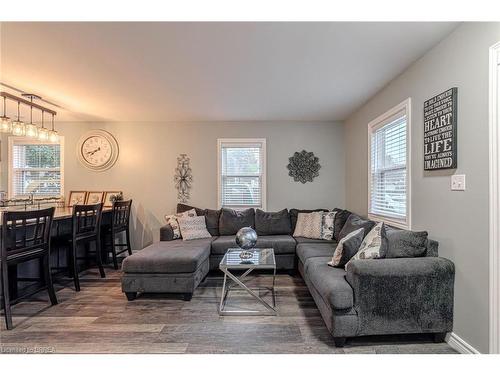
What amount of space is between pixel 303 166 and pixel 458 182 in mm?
2894

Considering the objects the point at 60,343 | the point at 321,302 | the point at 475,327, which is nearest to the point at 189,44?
the point at 321,302

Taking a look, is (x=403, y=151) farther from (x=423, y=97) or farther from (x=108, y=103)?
(x=108, y=103)

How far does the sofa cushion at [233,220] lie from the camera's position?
446 centimetres

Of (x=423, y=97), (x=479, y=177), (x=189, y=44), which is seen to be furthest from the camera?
(x=423, y=97)

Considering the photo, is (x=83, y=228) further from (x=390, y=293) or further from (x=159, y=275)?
(x=390, y=293)

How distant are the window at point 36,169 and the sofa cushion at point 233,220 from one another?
3014 mm

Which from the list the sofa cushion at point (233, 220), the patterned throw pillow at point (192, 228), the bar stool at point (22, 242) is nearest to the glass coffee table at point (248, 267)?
the patterned throw pillow at point (192, 228)

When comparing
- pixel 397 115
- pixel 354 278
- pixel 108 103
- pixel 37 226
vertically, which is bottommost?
pixel 354 278

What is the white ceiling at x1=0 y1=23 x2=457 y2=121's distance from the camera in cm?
204

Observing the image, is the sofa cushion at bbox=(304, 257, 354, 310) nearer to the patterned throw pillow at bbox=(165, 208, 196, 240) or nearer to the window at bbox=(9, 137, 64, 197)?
the patterned throw pillow at bbox=(165, 208, 196, 240)

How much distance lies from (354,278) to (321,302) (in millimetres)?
430

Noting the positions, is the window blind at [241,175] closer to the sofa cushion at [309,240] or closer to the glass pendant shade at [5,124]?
the sofa cushion at [309,240]

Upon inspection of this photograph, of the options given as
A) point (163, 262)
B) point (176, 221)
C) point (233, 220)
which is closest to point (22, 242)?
point (163, 262)
